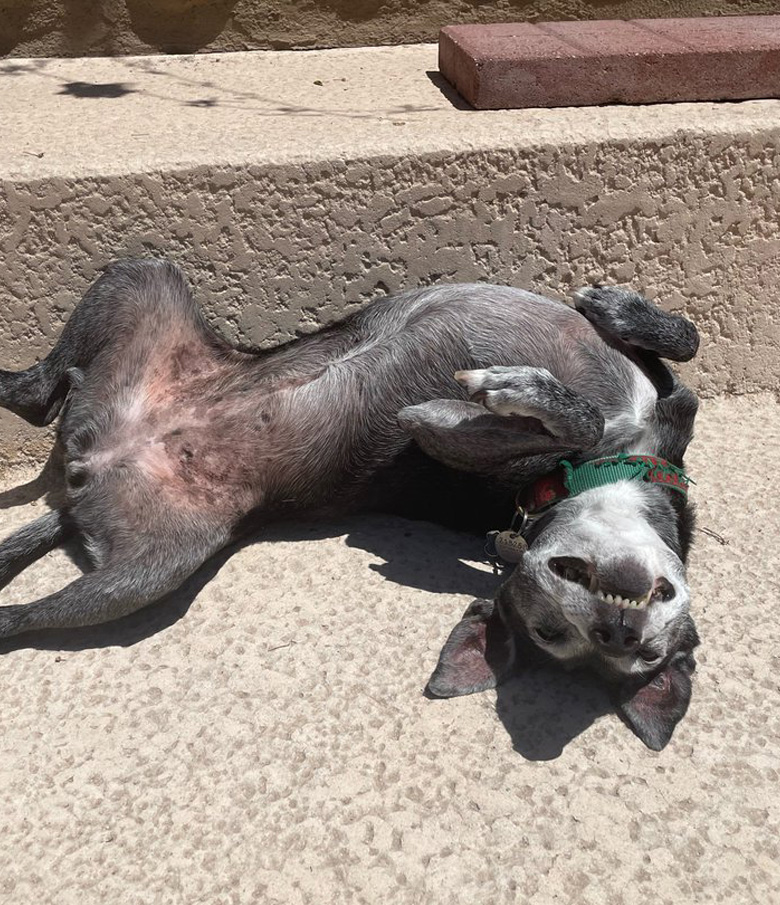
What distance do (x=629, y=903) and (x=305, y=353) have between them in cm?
195

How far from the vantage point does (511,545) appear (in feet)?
9.70

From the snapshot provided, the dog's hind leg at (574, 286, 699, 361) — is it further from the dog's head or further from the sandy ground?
the sandy ground

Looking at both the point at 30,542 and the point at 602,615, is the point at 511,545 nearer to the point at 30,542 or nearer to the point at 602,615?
the point at 602,615

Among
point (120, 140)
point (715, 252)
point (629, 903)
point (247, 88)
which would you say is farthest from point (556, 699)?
point (247, 88)

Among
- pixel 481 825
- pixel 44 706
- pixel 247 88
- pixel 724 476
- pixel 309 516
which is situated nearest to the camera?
pixel 481 825

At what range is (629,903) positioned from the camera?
7.22 feet

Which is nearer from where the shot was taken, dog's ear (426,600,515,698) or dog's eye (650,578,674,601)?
dog's eye (650,578,674,601)

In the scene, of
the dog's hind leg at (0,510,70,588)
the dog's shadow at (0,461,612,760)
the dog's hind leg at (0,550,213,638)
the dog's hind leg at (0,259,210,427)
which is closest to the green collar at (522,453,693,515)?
the dog's shadow at (0,461,612,760)

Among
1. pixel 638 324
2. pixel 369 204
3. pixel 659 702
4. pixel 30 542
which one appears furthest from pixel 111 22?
pixel 659 702

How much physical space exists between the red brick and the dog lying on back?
87cm

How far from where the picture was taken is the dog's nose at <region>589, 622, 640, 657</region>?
7.90 ft

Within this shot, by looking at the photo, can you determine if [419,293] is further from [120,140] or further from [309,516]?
[120,140]

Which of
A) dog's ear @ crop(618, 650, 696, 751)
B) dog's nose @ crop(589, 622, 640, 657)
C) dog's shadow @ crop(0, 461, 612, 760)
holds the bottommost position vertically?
dog's shadow @ crop(0, 461, 612, 760)

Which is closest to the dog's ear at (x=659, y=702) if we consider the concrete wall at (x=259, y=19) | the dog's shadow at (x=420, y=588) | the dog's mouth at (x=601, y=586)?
the dog's shadow at (x=420, y=588)
